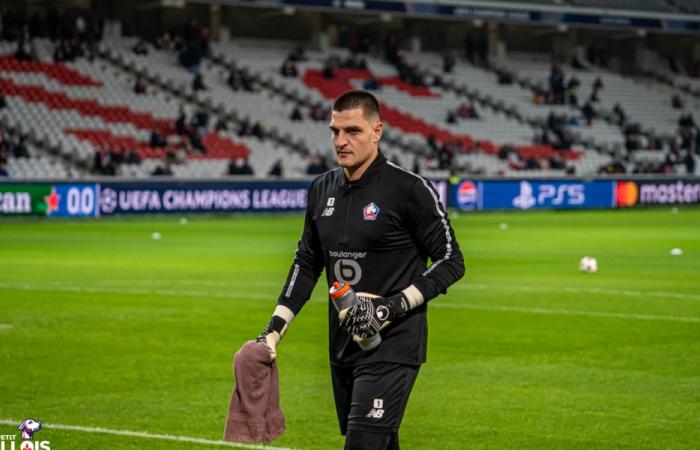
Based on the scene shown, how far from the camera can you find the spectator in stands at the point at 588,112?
64125mm

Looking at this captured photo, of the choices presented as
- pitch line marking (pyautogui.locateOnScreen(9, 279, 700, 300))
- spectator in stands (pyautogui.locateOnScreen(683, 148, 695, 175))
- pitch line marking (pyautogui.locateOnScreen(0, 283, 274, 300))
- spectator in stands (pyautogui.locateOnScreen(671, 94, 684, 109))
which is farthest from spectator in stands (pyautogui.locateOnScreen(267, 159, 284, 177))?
spectator in stands (pyautogui.locateOnScreen(671, 94, 684, 109))

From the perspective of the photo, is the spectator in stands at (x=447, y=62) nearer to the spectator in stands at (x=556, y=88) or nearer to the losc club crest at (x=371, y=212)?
the spectator in stands at (x=556, y=88)

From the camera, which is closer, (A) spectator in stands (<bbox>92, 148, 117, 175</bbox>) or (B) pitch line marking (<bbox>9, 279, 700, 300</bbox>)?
(B) pitch line marking (<bbox>9, 279, 700, 300</bbox>)

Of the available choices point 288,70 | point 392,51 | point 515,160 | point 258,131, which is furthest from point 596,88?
point 258,131

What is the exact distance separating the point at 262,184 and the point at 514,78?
26.4 m

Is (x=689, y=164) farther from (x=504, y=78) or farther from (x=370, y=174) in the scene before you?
(x=370, y=174)

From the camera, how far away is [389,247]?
22.4 ft

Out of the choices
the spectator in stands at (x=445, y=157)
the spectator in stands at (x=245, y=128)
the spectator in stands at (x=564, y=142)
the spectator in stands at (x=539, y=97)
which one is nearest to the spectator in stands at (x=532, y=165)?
the spectator in stands at (x=445, y=157)

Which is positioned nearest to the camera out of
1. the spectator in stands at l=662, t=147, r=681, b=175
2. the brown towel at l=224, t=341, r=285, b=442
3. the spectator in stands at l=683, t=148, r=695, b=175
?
the brown towel at l=224, t=341, r=285, b=442

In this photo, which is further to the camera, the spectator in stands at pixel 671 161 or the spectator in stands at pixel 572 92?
the spectator in stands at pixel 572 92

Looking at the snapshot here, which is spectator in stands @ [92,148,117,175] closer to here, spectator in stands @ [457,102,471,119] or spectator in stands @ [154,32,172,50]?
spectator in stands @ [154,32,172,50]

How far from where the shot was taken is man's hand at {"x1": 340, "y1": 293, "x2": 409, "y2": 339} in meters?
6.40

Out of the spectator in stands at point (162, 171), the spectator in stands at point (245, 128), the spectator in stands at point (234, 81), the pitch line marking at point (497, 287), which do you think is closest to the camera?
the pitch line marking at point (497, 287)

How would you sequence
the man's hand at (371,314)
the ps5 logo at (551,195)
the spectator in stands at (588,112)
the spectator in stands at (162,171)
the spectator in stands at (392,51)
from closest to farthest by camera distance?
1. the man's hand at (371,314)
2. the spectator in stands at (162,171)
3. the ps5 logo at (551,195)
4. the spectator in stands at (392,51)
5. the spectator in stands at (588,112)
